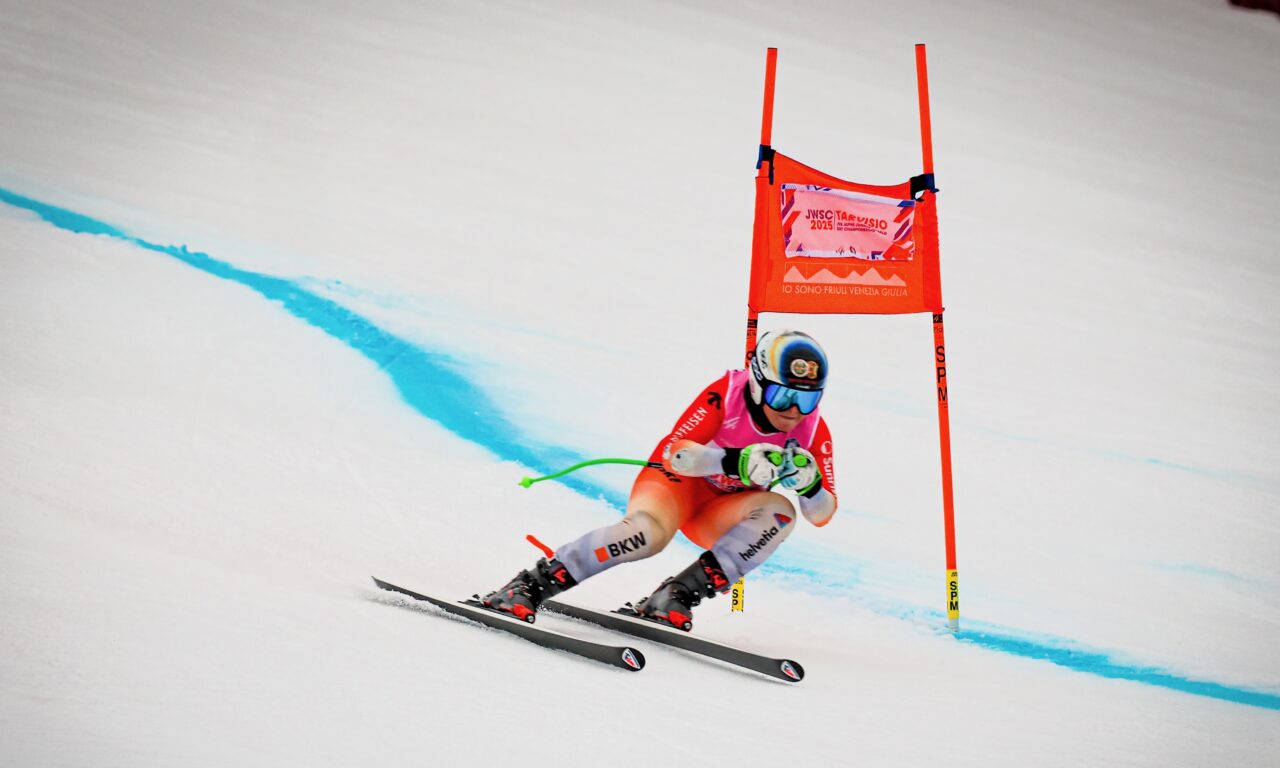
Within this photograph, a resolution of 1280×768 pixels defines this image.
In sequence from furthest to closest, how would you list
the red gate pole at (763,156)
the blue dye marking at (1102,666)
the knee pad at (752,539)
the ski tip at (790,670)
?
the red gate pole at (763,156)
the blue dye marking at (1102,666)
the knee pad at (752,539)
the ski tip at (790,670)

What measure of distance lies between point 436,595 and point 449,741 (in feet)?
3.92

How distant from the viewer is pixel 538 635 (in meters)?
3.57

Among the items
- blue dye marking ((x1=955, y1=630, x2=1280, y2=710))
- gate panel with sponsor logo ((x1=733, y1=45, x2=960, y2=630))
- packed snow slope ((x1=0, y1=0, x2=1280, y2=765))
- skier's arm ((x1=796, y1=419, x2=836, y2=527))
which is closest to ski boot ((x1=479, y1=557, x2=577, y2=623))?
packed snow slope ((x1=0, y1=0, x2=1280, y2=765))

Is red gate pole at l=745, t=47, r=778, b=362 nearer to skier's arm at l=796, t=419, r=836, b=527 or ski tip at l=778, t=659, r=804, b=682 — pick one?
skier's arm at l=796, t=419, r=836, b=527

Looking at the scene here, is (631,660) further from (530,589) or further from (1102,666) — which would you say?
(1102,666)

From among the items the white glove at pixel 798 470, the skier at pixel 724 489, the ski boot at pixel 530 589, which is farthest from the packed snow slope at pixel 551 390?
the white glove at pixel 798 470

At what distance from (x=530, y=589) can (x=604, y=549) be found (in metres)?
0.26

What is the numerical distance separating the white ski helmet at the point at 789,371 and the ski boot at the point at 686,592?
0.56 meters

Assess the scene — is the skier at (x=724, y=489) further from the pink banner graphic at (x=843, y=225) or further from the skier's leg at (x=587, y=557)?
the pink banner graphic at (x=843, y=225)

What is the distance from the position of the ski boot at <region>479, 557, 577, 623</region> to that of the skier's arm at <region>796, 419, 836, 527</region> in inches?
31.1

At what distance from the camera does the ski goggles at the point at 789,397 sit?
3811mm

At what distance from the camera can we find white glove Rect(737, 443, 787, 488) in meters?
3.76

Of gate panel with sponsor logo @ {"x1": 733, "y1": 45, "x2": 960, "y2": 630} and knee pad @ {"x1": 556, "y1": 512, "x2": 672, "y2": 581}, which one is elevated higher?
gate panel with sponsor logo @ {"x1": 733, "y1": 45, "x2": 960, "y2": 630}

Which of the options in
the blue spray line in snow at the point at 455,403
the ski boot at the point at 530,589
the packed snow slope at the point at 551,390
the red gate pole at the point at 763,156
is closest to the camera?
the packed snow slope at the point at 551,390
